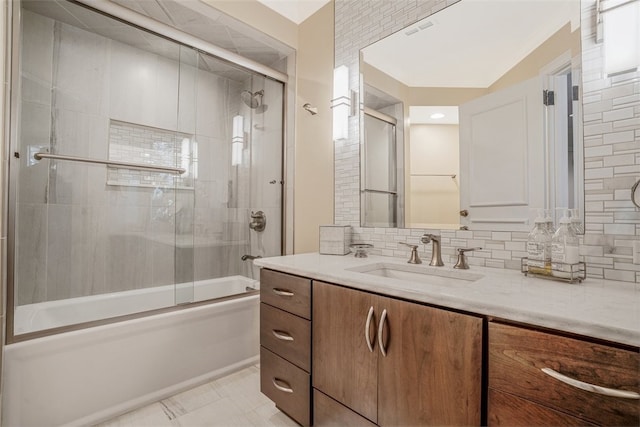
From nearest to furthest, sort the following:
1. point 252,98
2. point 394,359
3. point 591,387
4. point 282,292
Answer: point 591,387, point 394,359, point 282,292, point 252,98

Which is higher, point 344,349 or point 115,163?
point 115,163

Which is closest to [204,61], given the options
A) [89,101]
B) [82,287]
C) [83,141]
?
[89,101]

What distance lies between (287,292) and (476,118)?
46.9 inches

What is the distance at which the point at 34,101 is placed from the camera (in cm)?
174

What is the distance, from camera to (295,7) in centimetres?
218

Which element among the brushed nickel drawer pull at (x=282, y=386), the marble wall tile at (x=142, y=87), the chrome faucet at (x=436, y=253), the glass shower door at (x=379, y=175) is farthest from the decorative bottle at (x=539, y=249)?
the marble wall tile at (x=142, y=87)

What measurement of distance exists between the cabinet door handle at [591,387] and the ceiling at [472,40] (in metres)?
1.18

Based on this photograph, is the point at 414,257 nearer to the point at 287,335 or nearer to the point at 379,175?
the point at 379,175

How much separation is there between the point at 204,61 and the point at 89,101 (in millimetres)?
845

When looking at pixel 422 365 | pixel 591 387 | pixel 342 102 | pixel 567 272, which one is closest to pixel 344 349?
pixel 422 365

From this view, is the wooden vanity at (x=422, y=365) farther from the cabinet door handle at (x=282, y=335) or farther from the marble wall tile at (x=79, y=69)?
Result: the marble wall tile at (x=79, y=69)

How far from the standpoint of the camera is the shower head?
7.97ft

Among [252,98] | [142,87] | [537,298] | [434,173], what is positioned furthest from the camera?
[252,98]

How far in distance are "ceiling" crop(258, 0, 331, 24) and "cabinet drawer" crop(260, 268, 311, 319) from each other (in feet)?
6.27
